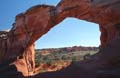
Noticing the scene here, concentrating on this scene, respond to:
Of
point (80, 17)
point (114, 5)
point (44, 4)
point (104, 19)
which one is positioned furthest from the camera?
point (44, 4)

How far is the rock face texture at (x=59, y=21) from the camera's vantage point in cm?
1170

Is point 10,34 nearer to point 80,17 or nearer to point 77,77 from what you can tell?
point 80,17

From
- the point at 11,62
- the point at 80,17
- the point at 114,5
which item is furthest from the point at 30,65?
the point at 114,5

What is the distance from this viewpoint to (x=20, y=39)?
28.4 m

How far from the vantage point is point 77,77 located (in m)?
12.1

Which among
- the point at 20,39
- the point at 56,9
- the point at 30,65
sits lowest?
the point at 30,65

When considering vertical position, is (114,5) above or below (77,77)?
above

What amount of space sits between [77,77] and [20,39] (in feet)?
56.1

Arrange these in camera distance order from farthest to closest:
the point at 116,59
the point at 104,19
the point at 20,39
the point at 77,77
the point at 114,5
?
the point at 20,39 < the point at 104,19 < the point at 114,5 < the point at 77,77 < the point at 116,59

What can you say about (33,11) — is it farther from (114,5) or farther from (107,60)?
(107,60)

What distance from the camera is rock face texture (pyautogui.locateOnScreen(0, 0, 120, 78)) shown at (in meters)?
11.7

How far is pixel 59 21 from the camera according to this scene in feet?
83.4

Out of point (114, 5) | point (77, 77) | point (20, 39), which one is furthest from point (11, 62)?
point (77, 77)

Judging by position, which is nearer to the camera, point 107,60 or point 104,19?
point 107,60
